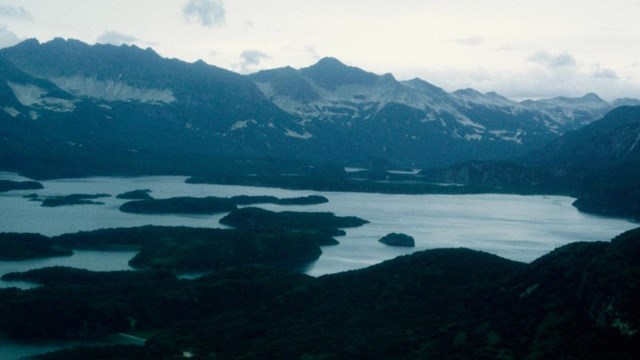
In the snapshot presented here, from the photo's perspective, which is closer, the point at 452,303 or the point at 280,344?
the point at 280,344

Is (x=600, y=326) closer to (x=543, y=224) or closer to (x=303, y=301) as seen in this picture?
(x=303, y=301)

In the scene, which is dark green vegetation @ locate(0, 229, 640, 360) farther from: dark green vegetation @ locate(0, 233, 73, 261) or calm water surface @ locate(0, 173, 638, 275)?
calm water surface @ locate(0, 173, 638, 275)

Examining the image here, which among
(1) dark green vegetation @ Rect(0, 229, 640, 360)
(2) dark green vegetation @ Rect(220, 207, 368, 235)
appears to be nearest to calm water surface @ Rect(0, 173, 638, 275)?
(2) dark green vegetation @ Rect(220, 207, 368, 235)

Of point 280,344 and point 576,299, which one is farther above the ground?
point 576,299

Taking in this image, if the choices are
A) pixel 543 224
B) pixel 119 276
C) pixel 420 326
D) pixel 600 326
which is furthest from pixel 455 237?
pixel 600 326

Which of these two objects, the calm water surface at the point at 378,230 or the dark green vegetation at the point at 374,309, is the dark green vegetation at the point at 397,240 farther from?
the dark green vegetation at the point at 374,309

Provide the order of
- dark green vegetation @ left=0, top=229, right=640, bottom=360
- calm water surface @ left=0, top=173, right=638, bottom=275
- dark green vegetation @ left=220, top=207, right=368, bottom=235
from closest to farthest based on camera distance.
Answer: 1. dark green vegetation @ left=0, top=229, right=640, bottom=360
2. calm water surface @ left=0, top=173, right=638, bottom=275
3. dark green vegetation @ left=220, top=207, right=368, bottom=235
